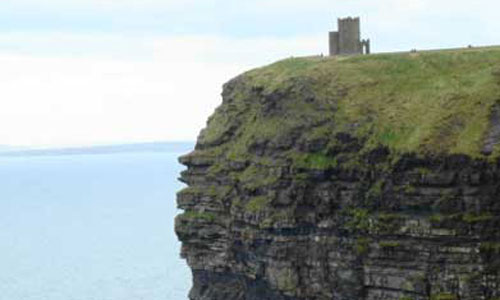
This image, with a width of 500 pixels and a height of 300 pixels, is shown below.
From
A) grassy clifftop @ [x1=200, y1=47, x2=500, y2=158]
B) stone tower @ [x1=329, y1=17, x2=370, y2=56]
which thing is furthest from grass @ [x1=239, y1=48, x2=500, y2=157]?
stone tower @ [x1=329, y1=17, x2=370, y2=56]

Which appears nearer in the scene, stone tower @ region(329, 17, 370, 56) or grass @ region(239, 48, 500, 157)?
grass @ region(239, 48, 500, 157)

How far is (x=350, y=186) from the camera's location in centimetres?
5841

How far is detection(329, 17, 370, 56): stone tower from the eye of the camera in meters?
→ 71.2

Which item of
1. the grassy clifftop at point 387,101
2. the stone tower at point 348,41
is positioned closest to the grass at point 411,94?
the grassy clifftop at point 387,101

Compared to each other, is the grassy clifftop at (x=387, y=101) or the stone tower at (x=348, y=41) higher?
the stone tower at (x=348, y=41)

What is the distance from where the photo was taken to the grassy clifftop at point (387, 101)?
5497cm

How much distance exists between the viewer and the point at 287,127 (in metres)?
63.1

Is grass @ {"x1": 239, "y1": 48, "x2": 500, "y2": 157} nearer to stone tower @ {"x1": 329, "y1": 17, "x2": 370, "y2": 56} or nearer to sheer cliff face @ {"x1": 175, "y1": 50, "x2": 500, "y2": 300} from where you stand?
sheer cliff face @ {"x1": 175, "y1": 50, "x2": 500, "y2": 300}

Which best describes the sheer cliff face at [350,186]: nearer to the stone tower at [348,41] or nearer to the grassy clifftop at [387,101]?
the grassy clifftop at [387,101]

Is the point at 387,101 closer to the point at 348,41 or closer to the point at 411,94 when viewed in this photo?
the point at 411,94

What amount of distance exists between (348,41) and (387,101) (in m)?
12.2

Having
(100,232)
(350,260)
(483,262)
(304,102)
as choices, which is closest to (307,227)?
(350,260)

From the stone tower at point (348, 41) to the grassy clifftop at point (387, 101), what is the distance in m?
3.04

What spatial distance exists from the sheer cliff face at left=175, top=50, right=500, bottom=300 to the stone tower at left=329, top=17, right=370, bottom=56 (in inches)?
138
